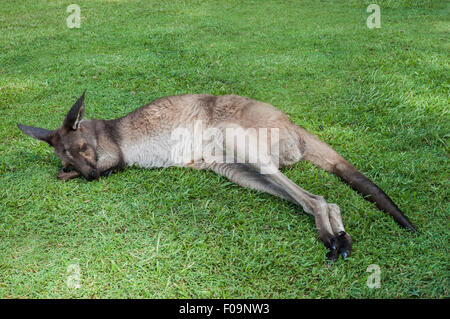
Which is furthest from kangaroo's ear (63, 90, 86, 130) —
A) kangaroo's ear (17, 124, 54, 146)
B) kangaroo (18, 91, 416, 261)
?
kangaroo's ear (17, 124, 54, 146)

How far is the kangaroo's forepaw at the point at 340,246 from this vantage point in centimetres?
246

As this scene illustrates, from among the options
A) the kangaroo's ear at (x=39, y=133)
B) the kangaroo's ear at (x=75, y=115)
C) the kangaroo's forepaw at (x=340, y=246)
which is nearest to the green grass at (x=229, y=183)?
the kangaroo's forepaw at (x=340, y=246)

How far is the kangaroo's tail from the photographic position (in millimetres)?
2712

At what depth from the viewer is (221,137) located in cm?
342

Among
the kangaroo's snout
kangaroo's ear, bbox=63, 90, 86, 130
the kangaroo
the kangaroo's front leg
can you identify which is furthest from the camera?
the kangaroo's snout

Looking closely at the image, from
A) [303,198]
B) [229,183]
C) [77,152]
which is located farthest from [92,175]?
[303,198]

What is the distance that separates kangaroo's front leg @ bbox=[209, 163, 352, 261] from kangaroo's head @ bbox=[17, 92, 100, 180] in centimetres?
111

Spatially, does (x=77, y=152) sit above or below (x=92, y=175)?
above

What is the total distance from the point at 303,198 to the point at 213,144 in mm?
1061

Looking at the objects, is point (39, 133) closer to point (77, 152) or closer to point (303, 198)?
point (77, 152)

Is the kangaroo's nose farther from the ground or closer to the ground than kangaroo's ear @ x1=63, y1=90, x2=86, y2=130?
closer to the ground

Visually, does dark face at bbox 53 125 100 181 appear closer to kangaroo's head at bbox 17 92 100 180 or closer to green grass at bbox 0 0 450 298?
kangaroo's head at bbox 17 92 100 180

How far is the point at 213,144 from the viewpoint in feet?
11.5
